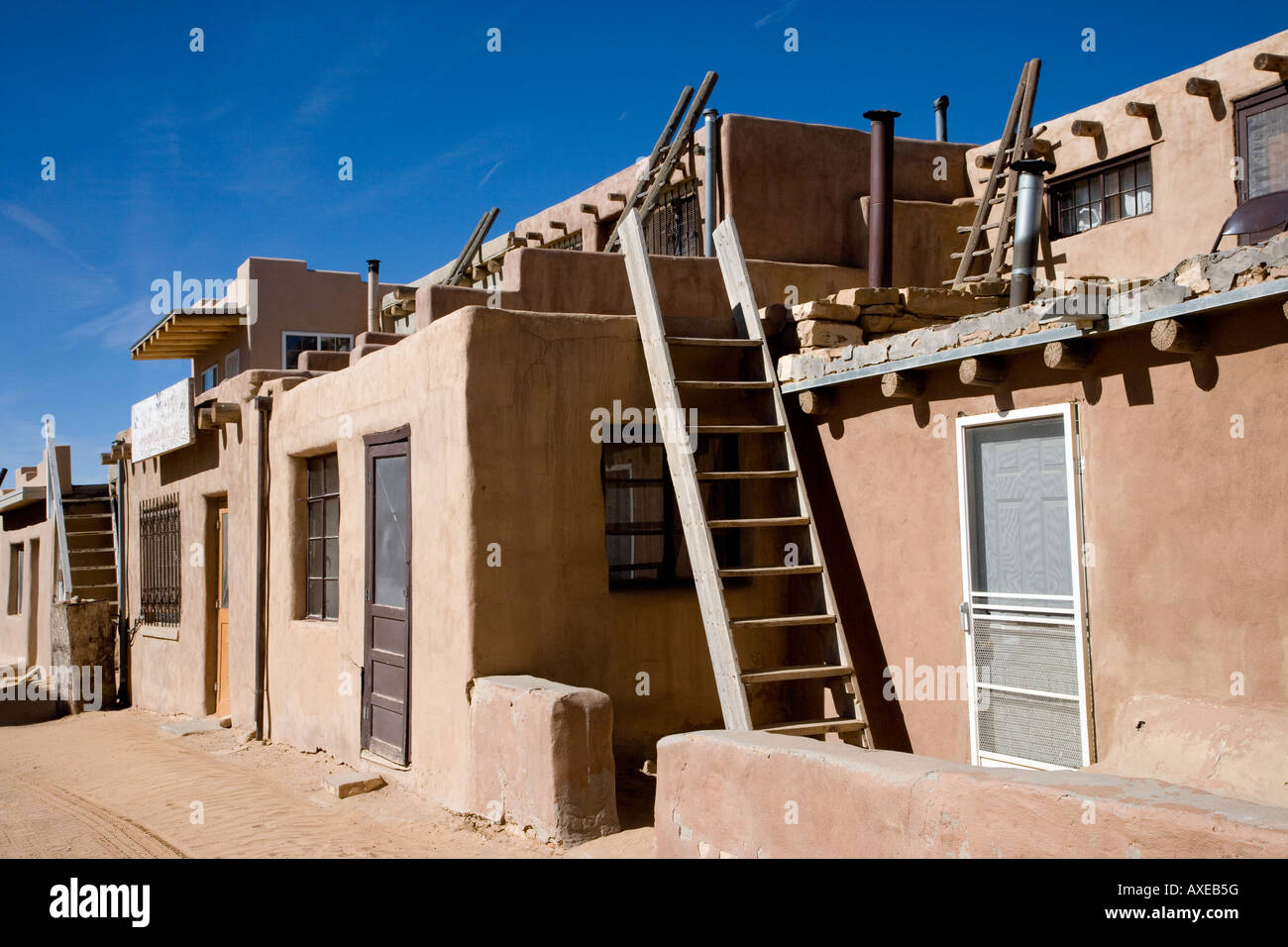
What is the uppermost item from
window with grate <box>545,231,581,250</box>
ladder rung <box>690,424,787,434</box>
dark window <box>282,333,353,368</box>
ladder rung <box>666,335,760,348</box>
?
window with grate <box>545,231,581,250</box>

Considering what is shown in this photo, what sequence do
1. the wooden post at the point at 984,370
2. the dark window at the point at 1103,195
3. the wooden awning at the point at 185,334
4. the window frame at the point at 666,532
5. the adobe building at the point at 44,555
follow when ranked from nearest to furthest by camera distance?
the wooden post at the point at 984,370
the window frame at the point at 666,532
the dark window at the point at 1103,195
the adobe building at the point at 44,555
the wooden awning at the point at 185,334

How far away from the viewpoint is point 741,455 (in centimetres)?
808

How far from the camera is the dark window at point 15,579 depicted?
2333 centimetres

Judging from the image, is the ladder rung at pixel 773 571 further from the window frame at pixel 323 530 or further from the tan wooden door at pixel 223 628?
the tan wooden door at pixel 223 628

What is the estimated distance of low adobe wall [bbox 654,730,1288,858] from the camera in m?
3.25

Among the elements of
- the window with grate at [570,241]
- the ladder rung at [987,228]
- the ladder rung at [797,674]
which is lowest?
the ladder rung at [797,674]

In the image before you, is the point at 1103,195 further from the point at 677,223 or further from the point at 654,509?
the point at 654,509

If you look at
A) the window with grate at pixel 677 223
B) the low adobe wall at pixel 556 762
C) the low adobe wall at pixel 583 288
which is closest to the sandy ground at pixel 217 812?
the low adobe wall at pixel 556 762

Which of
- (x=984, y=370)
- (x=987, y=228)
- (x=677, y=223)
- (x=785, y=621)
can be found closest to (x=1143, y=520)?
(x=984, y=370)

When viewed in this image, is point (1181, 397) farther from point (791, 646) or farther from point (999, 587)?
point (791, 646)

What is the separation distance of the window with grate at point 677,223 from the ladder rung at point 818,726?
7256mm

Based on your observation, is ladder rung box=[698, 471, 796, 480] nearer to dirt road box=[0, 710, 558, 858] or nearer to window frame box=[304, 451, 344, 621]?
dirt road box=[0, 710, 558, 858]

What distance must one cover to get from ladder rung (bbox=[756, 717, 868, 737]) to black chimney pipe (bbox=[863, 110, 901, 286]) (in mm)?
5657

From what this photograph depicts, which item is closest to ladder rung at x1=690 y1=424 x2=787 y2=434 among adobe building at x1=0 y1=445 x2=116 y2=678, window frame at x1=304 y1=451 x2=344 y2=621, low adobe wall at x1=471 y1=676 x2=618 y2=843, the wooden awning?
low adobe wall at x1=471 y1=676 x2=618 y2=843
